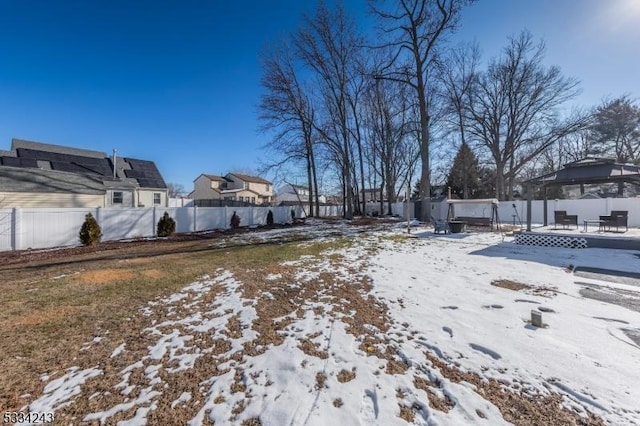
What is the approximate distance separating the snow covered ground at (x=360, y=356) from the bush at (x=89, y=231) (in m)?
7.89

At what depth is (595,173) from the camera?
10875mm

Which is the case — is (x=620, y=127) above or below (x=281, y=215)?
above

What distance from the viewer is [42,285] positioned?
5.18m

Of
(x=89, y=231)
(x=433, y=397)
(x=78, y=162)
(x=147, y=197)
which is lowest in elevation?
(x=433, y=397)

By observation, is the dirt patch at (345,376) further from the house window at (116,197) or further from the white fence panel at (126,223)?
the house window at (116,197)

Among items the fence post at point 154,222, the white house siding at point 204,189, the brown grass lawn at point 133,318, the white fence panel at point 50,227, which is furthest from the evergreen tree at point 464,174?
the white house siding at point 204,189

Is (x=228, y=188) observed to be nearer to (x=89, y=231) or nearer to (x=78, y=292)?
(x=89, y=231)

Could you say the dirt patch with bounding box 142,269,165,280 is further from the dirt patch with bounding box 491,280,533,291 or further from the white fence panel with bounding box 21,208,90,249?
the dirt patch with bounding box 491,280,533,291

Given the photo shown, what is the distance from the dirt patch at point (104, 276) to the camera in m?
5.42

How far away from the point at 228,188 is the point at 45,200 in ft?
93.3

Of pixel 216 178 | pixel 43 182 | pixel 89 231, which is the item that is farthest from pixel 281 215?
pixel 216 178

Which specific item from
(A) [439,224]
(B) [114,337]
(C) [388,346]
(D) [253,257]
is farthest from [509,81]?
(B) [114,337]

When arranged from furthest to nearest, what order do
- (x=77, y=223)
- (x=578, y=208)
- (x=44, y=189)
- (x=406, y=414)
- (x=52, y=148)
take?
(x=52, y=148) → (x=578, y=208) → (x=44, y=189) → (x=77, y=223) → (x=406, y=414)

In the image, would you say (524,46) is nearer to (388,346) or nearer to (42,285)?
(388,346)
